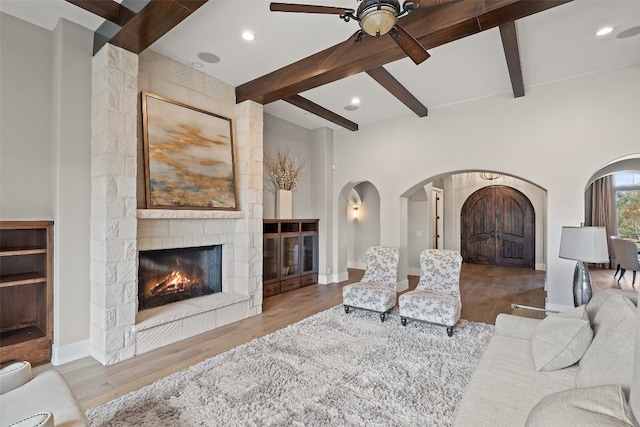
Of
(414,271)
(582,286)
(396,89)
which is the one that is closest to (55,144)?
(396,89)

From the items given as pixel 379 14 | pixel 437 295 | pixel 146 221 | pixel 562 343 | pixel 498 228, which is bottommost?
pixel 437 295

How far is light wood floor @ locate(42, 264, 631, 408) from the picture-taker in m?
2.70

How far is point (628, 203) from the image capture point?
8398mm

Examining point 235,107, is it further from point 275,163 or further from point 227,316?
point 227,316

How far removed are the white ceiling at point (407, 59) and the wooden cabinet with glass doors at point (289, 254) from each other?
2483 mm

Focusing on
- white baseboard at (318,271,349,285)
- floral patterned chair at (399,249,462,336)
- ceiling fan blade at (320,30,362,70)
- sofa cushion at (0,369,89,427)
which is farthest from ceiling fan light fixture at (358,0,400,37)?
white baseboard at (318,271,349,285)

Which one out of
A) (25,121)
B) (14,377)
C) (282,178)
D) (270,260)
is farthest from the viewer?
(282,178)

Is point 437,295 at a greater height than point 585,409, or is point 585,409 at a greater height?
point 585,409

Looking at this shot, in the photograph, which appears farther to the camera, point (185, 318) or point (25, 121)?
point (185, 318)

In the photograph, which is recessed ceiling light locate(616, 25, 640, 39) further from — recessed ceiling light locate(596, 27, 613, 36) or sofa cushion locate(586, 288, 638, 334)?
sofa cushion locate(586, 288, 638, 334)

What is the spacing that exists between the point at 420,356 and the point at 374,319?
1164 millimetres

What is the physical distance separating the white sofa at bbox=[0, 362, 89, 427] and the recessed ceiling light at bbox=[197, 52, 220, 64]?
3.41m

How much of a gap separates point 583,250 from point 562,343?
1.69 meters

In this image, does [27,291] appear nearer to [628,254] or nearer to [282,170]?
[282,170]
